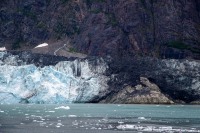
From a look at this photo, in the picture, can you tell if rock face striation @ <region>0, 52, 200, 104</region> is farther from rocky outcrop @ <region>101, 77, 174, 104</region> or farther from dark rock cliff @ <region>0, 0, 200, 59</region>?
dark rock cliff @ <region>0, 0, 200, 59</region>

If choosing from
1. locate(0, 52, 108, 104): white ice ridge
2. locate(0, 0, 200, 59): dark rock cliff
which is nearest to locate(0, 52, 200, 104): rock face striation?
locate(0, 52, 108, 104): white ice ridge

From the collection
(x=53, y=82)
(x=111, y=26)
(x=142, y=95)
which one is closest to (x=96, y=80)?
(x=53, y=82)

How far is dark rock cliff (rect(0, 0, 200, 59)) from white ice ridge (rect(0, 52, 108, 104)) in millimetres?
20930

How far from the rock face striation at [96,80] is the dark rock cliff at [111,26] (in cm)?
1742

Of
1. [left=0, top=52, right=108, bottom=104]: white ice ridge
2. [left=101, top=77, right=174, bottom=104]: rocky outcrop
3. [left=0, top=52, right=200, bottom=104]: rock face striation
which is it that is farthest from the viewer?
[left=101, top=77, right=174, bottom=104]: rocky outcrop

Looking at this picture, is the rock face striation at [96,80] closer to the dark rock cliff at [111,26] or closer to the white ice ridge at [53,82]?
the white ice ridge at [53,82]

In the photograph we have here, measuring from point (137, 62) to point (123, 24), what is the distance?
32.0 metres

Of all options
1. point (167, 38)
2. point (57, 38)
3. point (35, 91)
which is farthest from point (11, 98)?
point (167, 38)

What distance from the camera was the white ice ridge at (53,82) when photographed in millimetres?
138375

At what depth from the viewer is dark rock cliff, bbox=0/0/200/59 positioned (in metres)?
176

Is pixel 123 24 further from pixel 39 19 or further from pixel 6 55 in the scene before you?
pixel 6 55

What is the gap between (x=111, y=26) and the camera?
180 metres

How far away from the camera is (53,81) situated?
140 meters

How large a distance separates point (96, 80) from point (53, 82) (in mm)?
14292
